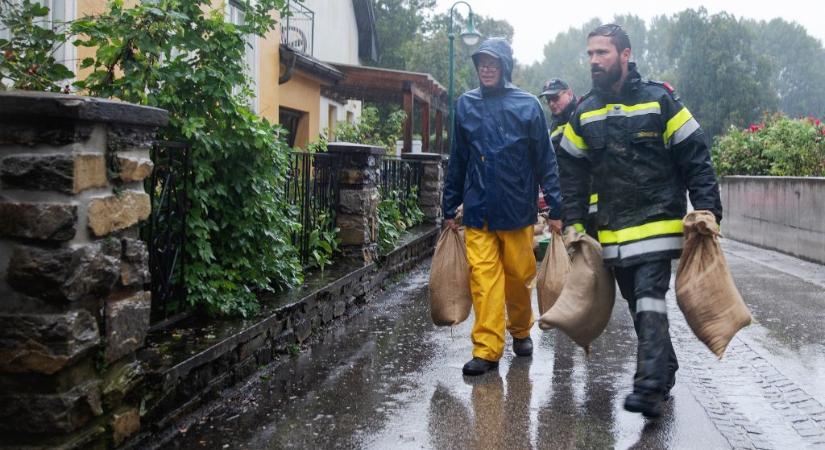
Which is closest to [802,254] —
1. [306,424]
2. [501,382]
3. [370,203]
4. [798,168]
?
[798,168]

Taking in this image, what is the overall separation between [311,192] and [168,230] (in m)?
2.85

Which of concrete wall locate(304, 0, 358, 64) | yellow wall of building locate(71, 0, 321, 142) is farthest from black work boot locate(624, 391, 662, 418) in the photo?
concrete wall locate(304, 0, 358, 64)

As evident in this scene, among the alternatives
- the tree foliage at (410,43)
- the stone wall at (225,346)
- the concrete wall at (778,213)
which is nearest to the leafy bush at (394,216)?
the stone wall at (225,346)

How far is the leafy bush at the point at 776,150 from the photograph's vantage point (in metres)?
13.3

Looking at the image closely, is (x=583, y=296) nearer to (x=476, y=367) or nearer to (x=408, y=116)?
(x=476, y=367)

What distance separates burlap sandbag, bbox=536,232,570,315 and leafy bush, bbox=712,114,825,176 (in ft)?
29.2

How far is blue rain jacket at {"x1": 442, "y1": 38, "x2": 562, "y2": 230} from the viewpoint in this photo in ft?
17.6

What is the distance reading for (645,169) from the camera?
4.54m

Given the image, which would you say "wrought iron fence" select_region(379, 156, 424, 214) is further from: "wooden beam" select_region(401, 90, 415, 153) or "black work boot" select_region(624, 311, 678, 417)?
"wooden beam" select_region(401, 90, 415, 153)

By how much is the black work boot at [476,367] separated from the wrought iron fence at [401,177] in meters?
5.38

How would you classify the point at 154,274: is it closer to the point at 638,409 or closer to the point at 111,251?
the point at 111,251

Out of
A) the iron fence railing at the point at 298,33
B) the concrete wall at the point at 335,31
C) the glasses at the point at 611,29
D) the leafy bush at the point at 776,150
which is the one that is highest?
the concrete wall at the point at 335,31

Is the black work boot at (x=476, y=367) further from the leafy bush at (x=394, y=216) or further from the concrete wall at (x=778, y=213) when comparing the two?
the concrete wall at (x=778, y=213)

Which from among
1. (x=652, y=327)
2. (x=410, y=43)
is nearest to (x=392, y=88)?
(x=652, y=327)
